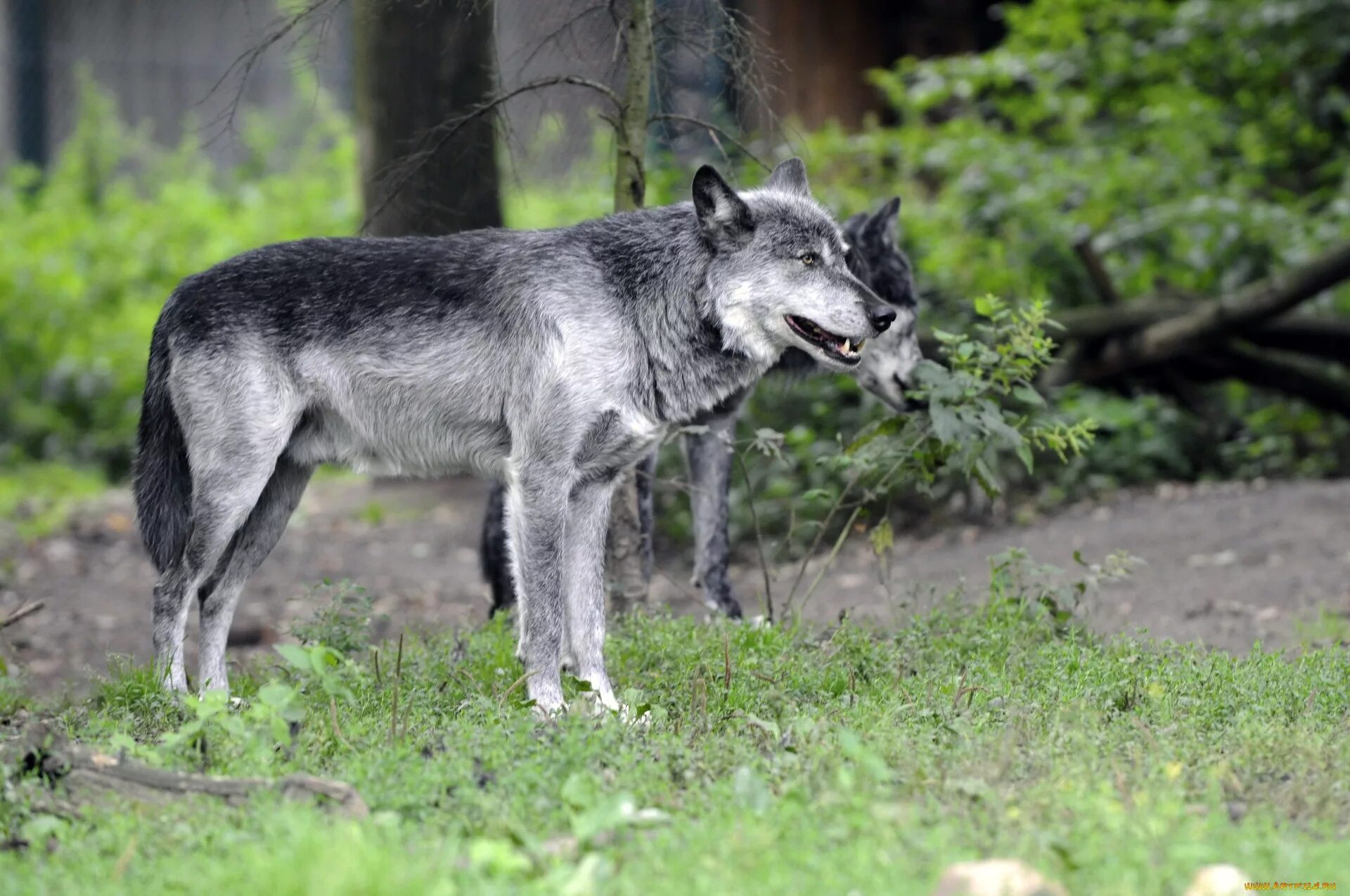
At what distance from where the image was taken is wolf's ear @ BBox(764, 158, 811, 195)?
5488 mm

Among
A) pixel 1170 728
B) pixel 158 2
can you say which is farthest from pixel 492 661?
pixel 158 2

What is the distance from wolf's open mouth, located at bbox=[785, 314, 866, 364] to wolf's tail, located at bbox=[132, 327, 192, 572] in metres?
2.32

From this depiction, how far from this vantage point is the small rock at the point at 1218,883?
3029 millimetres

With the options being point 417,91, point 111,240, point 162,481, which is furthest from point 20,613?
point 111,240

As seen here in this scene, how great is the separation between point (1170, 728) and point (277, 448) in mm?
3147

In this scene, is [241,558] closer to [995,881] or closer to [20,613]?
[20,613]

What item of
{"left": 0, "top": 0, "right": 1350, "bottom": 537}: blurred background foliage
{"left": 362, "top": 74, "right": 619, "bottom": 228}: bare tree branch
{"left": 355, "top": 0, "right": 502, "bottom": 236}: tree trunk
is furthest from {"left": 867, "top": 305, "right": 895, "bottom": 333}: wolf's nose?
{"left": 355, "top": 0, "right": 502, "bottom": 236}: tree trunk

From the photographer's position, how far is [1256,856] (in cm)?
323

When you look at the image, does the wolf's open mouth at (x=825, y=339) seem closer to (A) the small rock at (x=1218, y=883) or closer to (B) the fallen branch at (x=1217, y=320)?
(A) the small rock at (x=1218, y=883)

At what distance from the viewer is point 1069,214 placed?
10.9 meters

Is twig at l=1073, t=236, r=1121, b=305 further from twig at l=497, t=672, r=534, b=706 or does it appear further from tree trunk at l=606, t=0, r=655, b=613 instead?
twig at l=497, t=672, r=534, b=706

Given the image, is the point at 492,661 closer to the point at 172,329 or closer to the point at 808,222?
the point at 172,329

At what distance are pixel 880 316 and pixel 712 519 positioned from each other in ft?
7.07

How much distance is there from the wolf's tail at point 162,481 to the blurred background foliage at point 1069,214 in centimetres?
380
